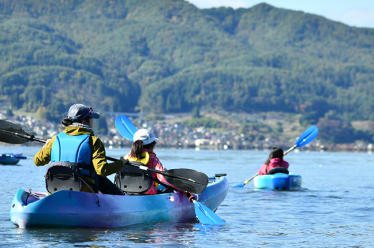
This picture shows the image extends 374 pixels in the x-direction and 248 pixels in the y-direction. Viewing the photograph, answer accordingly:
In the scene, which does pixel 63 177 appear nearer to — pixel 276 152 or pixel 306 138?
pixel 276 152

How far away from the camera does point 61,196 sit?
15672mm

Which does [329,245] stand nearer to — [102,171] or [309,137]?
[102,171]

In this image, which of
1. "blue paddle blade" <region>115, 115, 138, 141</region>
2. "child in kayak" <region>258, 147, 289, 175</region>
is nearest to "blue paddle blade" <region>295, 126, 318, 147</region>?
"child in kayak" <region>258, 147, 289, 175</region>

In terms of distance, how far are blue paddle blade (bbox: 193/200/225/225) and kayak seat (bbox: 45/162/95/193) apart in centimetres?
448

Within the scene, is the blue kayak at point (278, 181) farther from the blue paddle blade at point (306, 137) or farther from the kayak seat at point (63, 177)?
the kayak seat at point (63, 177)

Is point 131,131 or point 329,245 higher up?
point 131,131

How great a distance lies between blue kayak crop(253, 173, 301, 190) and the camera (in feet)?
113

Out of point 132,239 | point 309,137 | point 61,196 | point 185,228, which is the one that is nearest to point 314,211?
point 185,228

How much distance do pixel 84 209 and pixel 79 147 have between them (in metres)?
1.40

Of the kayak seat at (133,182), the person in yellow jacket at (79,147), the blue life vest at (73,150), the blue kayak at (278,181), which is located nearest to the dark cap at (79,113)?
the person in yellow jacket at (79,147)

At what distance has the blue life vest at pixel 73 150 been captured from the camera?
51.0ft

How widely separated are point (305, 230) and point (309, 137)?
68.7 feet

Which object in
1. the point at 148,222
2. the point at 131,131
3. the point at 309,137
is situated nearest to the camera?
the point at 148,222

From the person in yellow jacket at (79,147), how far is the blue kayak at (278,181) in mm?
19229
